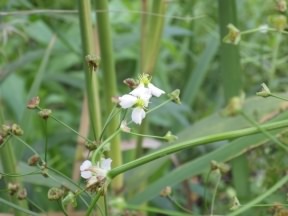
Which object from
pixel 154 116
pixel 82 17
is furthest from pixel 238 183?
pixel 154 116

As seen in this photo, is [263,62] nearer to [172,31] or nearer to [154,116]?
[172,31]

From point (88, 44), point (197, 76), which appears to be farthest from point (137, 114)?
point (197, 76)

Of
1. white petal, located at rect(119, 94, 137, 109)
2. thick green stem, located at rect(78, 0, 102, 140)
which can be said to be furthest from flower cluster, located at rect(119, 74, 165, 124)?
thick green stem, located at rect(78, 0, 102, 140)

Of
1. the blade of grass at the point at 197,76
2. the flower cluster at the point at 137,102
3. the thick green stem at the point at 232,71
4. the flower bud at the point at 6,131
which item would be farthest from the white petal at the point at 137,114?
the blade of grass at the point at 197,76

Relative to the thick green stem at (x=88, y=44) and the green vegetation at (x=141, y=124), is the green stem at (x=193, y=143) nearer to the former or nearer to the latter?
the green vegetation at (x=141, y=124)

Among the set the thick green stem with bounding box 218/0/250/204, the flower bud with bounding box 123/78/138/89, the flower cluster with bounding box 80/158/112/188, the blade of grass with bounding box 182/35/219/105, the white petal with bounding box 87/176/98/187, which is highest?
the blade of grass with bounding box 182/35/219/105

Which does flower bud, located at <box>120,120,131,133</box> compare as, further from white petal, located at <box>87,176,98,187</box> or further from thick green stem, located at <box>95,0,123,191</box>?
thick green stem, located at <box>95,0,123,191</box>
